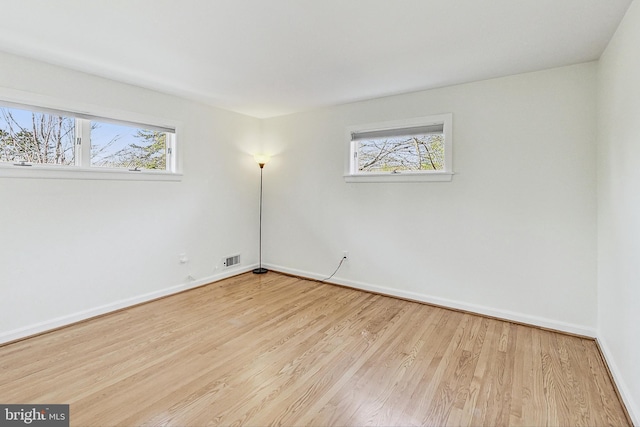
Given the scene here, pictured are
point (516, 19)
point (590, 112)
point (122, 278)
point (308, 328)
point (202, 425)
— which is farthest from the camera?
point (122, 278)

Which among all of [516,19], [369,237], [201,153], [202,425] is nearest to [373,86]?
[516,19]

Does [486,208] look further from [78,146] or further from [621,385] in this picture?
[78,146]

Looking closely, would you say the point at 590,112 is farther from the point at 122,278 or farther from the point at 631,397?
the point at 122,278

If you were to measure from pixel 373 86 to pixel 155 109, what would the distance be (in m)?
2.49

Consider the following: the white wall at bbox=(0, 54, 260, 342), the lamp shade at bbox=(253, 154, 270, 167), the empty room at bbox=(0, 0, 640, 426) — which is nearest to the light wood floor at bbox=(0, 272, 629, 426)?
the empty room at bbox=(0, 0, 640, 426)

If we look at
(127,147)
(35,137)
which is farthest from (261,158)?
(35,137)

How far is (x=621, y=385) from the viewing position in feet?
6.26

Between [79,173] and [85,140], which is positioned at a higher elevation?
[85,140]

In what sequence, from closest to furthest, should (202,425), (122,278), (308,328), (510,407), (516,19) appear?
(202,425) → (510,407) → (516,19) → (308,328) → (122,278)

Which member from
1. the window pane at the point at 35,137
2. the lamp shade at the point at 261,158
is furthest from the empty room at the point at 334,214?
the lamp shade at the point at 261,158

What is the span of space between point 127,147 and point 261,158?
1835 millimetres

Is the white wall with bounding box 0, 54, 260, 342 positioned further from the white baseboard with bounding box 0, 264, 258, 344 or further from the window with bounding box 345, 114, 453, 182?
the window with bounding box 345, 114, 453, 182

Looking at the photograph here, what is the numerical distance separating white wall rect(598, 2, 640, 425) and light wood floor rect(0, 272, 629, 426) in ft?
0.80

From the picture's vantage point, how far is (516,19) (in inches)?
Result: 79.9
